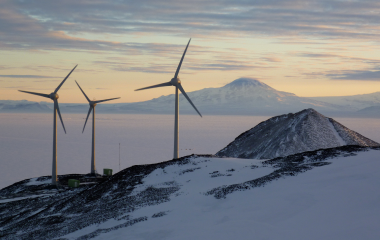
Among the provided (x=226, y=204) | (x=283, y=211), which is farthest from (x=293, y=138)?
(x=283, y=211)

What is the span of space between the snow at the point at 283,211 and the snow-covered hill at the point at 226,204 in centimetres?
5

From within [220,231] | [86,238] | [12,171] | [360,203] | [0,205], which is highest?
[360,203]

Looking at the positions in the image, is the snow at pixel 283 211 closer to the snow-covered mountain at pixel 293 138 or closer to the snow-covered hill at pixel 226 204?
the snow-covered hill at pixel 226 204

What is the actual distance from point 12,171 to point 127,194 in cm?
9860

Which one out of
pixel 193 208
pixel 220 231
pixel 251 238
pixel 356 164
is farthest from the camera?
pixel 356 164

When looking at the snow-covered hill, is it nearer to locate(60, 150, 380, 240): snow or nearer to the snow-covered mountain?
locate(60, 150, 380, 240): snow

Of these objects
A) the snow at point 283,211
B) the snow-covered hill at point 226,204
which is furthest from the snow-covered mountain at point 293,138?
the snow at point 283,211

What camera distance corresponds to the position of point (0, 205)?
5234cm

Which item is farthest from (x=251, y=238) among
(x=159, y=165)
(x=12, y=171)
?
(x=12, y=171)

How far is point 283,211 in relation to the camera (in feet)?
82.2

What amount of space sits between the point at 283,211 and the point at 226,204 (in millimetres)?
4814

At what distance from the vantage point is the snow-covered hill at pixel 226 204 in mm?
22875

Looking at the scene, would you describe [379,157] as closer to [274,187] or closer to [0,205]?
[274,187]

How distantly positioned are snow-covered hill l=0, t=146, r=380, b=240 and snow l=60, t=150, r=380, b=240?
5cm
